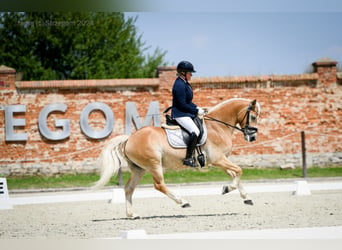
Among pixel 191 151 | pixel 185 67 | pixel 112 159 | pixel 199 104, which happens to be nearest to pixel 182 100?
pixel 185 67

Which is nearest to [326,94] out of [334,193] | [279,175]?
[279,175]

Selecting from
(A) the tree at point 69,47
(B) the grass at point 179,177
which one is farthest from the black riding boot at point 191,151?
(A) the tree at point 69,47

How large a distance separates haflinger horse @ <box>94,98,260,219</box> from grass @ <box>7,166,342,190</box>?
18.3ft

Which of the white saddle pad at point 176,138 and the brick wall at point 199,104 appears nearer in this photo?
the white saddle pad at point 176,138

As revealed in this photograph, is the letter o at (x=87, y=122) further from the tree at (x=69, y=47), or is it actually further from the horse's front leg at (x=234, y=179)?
the horse's front leg at (x=234, y=179)

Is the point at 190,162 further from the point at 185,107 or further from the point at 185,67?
the point at 185,67

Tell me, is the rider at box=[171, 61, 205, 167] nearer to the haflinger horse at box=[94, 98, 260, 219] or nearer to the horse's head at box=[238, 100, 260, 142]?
the haflinger horse at box=[94, 98, 260, 219]

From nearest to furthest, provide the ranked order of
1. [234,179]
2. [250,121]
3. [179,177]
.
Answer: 1. [234,179]
2. [250,121]
3. [179,177]

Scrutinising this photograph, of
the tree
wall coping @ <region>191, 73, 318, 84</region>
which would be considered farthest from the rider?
the tree

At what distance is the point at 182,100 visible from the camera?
7.80 m

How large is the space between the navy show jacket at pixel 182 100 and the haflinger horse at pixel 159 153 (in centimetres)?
37

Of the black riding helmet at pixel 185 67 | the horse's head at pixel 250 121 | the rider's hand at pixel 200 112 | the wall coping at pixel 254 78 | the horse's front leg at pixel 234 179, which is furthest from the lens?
the wall coping at pixel 254 78

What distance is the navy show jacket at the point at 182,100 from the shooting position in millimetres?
7758

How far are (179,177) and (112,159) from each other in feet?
21.7
